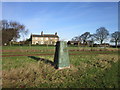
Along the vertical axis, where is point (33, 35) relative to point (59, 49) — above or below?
above

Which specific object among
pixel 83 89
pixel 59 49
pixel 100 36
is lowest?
pixel 83 89

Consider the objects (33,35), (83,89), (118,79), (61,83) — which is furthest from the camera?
(33,35)

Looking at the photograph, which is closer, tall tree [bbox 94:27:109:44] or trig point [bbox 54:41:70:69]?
trig point [bbox 54:41:70:69]

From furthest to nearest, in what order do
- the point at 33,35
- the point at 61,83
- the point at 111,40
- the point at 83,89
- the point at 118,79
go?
the point at 33,35
the point at 111,40
the point at 118,79
the point at 61,83
the point at 83,89

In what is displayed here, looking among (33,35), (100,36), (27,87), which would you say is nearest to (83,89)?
(27,87)

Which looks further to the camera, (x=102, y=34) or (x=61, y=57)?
(x=102, y=34)

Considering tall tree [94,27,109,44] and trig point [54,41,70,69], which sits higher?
tall tree [94,27,109,44]

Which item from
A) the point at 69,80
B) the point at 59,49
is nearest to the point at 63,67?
the point at 59,49

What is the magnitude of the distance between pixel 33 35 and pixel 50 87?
253ft

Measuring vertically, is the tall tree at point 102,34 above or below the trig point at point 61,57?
above

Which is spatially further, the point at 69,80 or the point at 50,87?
the point at 69,80

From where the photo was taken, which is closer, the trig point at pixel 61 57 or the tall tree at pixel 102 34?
the trig point at pixel 61 57

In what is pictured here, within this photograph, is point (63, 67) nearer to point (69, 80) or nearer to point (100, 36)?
point (69, 80)

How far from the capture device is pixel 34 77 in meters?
5.61
